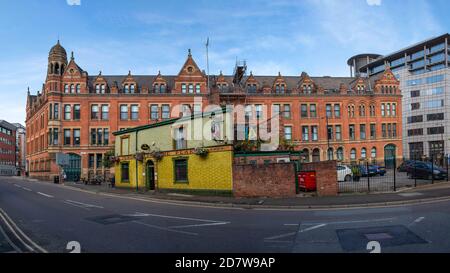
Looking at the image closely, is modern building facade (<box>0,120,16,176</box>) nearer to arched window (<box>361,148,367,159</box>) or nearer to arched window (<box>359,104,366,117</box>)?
arched window (<box>361,148,367,159</box>)

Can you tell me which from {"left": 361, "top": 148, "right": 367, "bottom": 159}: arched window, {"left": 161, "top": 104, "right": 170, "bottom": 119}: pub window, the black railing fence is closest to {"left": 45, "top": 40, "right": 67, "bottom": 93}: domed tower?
{"left": 161, "top": 104, "right": 170, "bottom": 119}: pub window

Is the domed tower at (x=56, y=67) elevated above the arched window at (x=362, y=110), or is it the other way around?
the domed tower at (x=56, y=67)

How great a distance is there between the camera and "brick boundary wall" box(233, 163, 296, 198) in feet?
65.3

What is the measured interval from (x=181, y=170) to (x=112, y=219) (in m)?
11.8

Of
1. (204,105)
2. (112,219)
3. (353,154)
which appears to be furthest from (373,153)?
(112,219)

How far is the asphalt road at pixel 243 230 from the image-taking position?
8094 mm

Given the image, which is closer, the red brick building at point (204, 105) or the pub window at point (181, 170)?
the pub window at point (181, 170)

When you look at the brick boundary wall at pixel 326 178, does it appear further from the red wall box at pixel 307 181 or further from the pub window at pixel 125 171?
the pub window at pixel 125 171

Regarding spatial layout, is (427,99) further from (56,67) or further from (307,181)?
(56,67)

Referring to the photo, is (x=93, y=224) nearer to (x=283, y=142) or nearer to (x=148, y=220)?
(x=148, y=220)

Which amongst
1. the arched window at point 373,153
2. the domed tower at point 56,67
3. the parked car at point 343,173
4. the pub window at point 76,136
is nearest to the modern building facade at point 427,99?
the arched window at point 373,153

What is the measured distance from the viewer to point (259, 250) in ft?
25.6

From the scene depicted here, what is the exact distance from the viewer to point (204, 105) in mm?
51094

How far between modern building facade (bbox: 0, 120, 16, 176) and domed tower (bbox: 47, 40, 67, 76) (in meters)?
74.5
